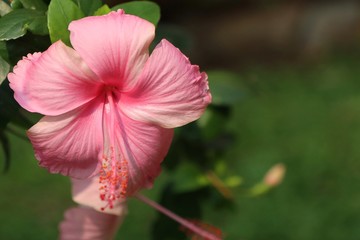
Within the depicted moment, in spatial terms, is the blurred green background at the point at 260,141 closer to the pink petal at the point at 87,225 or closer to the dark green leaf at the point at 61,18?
the pink petal at the point at 87,225

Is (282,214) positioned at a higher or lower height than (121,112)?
lower

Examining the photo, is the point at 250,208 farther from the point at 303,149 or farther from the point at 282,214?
the point at 303,149

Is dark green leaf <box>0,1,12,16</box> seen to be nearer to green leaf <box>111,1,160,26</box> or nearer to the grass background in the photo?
green leaf <box>111,1,160,26</box>

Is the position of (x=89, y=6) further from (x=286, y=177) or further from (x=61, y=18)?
(x=286, y=177)

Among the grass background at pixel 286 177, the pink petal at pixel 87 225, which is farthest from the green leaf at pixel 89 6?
the grass background at pixel 286 177

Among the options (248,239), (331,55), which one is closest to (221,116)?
(248,239)

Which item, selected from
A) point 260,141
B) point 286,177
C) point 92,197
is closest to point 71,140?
point 92,197
